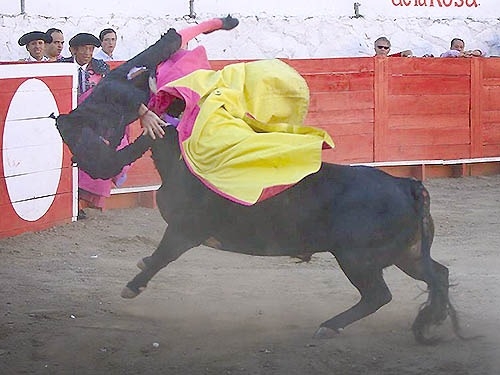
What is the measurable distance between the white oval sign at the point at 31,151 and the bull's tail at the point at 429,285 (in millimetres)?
3002

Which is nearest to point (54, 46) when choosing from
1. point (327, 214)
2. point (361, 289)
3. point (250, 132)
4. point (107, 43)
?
point (107, 43)

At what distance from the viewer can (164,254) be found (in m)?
4.55

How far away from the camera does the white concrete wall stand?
9.09m

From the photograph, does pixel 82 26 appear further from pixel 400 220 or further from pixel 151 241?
pixel 400 220

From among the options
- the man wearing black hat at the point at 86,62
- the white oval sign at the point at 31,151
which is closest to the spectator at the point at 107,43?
the man wearing black hat at the point at 86,62

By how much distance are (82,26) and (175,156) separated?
4.98 metres

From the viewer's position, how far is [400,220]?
14.1ft

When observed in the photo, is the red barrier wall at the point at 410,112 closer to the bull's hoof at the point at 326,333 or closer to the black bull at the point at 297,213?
the black bull at the point at 297,213

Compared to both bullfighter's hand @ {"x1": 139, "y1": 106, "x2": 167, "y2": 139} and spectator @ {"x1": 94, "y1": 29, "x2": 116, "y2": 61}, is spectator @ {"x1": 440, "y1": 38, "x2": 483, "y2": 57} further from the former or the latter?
bullfighter's hand @ {"x1": 139, "y1": 106, "x2": 167, "y2": 139}

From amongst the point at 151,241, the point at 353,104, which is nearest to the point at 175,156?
the point at 151,241

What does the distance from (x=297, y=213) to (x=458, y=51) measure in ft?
21.6

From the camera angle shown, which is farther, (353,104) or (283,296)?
(353,104)

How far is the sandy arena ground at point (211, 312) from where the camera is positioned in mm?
4148

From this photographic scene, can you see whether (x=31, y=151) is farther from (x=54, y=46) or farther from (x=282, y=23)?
(x=282, y=23)
